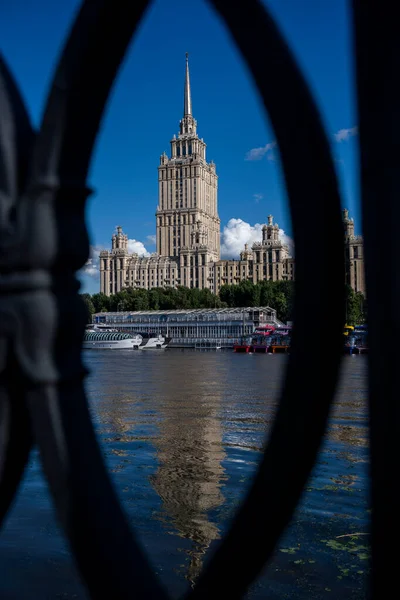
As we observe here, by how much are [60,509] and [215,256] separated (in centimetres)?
10968

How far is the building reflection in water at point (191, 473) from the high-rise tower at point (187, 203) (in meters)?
92.5

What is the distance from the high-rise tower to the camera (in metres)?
106

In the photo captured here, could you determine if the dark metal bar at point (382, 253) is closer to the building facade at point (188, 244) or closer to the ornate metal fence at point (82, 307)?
the ornate metal fence at point (82, 307)

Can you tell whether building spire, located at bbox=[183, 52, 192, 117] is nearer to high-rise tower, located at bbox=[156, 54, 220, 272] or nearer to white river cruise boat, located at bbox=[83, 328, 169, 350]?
high-rise tower, located at bbox=[156, 54, 220, 272]

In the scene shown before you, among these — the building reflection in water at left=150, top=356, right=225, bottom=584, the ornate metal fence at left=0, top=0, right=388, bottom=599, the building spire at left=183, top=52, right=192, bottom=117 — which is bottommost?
the building reflection in water at left=150, top=356, right=225, bottom=584

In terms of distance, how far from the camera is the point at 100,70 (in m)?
1.27

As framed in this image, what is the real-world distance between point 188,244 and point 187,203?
25.0 ft

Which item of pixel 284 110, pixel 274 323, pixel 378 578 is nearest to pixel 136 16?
pixel 284 110

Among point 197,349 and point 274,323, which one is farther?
point 274,323

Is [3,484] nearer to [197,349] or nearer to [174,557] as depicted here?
[174,557]

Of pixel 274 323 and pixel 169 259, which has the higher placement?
pixel 169 259

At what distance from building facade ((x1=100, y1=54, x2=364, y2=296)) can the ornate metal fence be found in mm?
98679

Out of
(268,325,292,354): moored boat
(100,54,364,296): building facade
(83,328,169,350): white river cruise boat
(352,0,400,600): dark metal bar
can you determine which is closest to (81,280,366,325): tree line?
(100,54,364,296): building facade

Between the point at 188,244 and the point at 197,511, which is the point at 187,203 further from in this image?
the point at 197,511
